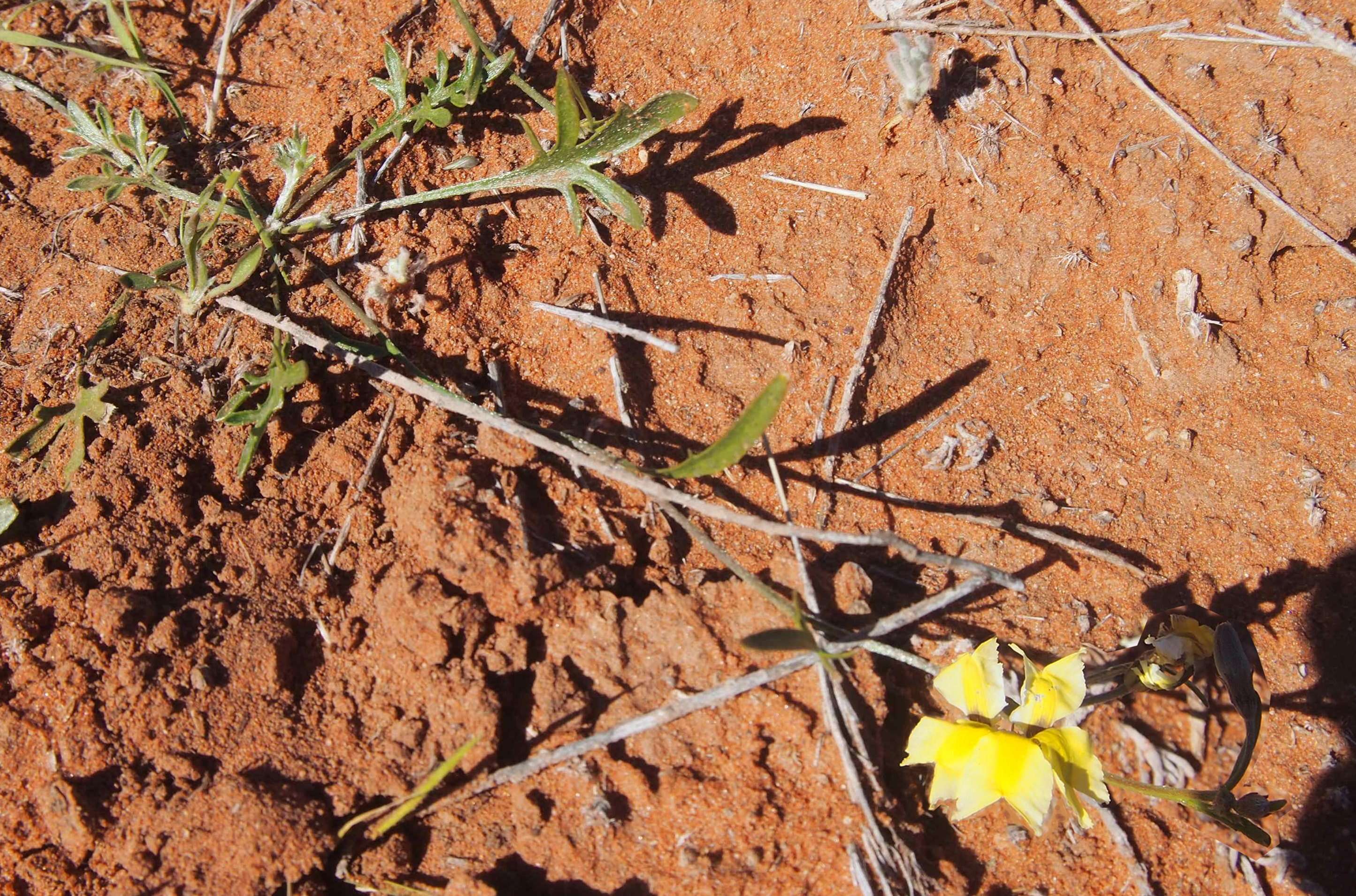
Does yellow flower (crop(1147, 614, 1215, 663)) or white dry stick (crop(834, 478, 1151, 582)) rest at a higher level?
white dry stick (crop(834, 478, 1151, 582))

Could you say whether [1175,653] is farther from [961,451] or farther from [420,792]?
[420,792]

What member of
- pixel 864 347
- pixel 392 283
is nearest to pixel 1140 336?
pixel 864 347

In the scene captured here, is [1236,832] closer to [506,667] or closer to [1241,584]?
[1241,584]

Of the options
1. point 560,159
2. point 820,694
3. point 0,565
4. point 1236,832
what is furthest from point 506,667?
point 1236,832

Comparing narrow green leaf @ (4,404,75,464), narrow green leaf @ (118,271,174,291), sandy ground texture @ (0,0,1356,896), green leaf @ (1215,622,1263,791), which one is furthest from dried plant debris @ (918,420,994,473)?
narrow green leaf @ (4,404,75,464)

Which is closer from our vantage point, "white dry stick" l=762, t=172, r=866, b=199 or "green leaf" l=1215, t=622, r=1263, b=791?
"green leaf" l=1215, t=622, r=1263, b=791

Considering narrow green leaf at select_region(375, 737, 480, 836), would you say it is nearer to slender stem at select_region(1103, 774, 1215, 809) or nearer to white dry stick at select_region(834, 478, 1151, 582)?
white dry stick at select_region(834, 478, 1151, 582)

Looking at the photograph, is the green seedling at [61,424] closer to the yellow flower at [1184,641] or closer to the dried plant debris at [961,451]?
the dried plant debris at [961,451]
